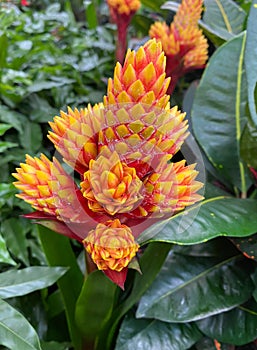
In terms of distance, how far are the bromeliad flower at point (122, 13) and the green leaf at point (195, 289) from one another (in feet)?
1.73

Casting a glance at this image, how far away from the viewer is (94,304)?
0.68m

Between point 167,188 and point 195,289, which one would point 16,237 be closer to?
point 195,289

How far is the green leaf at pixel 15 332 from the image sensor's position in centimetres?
62

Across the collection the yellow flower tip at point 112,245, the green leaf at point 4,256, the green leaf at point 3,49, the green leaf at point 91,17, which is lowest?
the green leaf at point 4,256

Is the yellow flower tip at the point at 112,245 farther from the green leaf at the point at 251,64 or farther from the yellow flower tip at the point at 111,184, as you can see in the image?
the green leaf at the point at 251,64

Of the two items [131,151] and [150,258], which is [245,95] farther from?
[131,151]

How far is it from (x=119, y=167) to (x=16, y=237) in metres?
0.50

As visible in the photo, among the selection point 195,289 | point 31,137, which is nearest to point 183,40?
point 31,137

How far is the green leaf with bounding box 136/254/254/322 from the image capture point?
2.60ft

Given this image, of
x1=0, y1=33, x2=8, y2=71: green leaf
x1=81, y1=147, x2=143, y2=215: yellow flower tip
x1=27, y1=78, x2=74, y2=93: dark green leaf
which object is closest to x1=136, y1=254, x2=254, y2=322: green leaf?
x1=81, y1=147, x2=143, y2=215: yellow flower tip

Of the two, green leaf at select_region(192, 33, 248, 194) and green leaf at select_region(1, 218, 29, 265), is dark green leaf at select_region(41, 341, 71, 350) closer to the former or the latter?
green leaf at select_region(1, 218, 29, 265)

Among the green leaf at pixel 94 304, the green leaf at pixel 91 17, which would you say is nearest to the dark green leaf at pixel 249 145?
the green leaf at pixel 94 304

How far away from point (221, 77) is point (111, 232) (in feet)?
1.65

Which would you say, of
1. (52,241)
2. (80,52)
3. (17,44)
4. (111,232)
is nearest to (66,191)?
(111,232)
